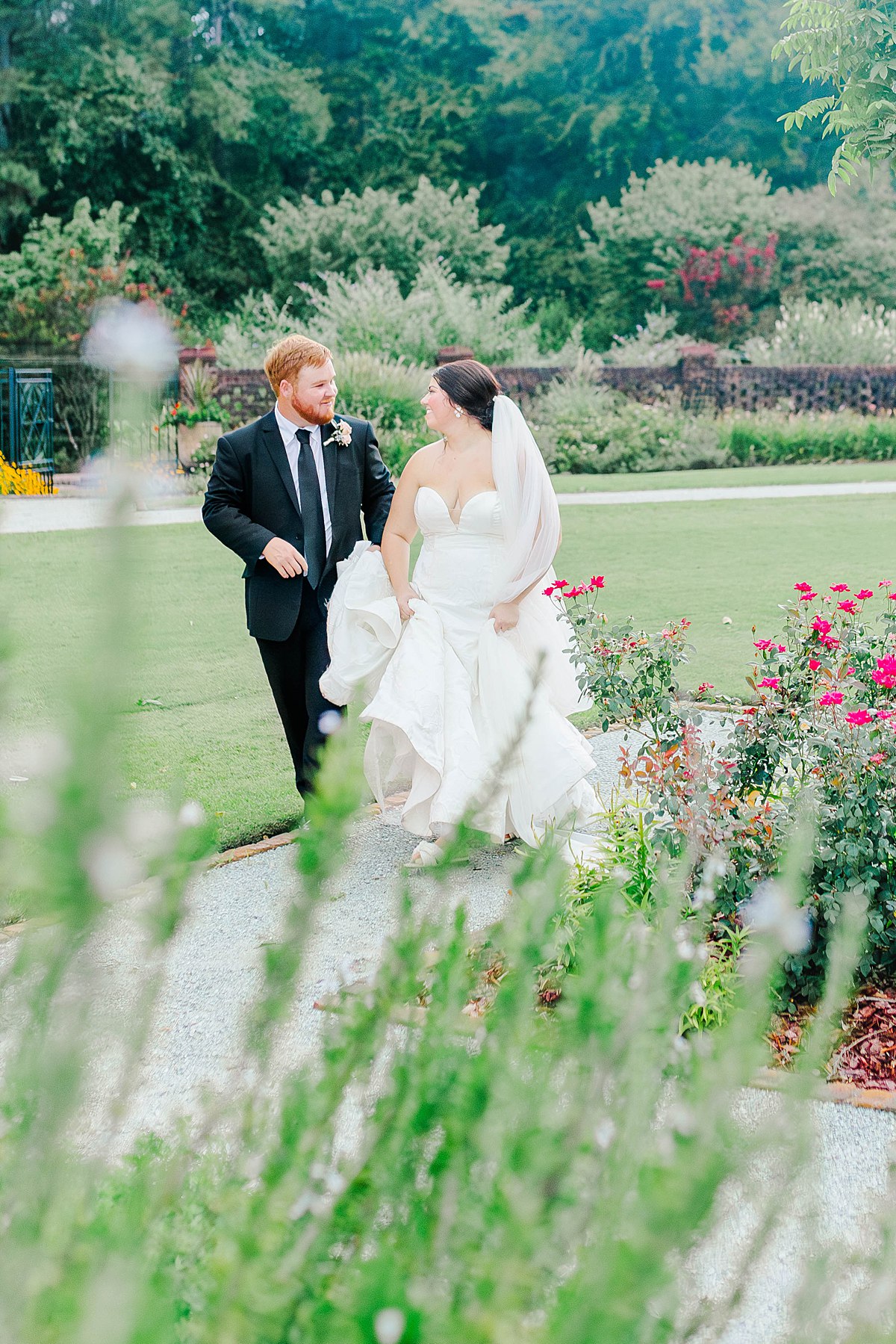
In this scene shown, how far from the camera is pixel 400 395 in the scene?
20.8 meters

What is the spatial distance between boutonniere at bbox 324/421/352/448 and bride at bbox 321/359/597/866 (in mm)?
338

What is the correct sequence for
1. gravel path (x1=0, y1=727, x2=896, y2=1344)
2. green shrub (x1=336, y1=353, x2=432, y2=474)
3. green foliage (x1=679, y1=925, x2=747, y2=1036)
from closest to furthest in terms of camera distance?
gravel path (x1=0, y1=727, x2=896, y2=1344), green foliage (x1=679, y1=925, x2=747, y2=1036), green shrub (x1=336, y1=353, x2=432, y2=474)

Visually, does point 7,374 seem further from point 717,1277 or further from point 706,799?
point 717,1277

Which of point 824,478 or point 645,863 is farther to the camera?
point 824,478

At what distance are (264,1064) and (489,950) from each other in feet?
1.01

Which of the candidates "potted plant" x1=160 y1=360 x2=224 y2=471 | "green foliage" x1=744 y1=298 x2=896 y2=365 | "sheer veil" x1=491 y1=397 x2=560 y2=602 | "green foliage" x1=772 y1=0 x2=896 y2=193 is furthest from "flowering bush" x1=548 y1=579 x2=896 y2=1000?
"green foliage" x1=744 y1=298 x2=896 y2=365

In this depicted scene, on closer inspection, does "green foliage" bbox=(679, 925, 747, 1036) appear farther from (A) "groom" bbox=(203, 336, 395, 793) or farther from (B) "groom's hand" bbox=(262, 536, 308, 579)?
(B) "groom's hand" bbox=(262, 536, 308, 579)

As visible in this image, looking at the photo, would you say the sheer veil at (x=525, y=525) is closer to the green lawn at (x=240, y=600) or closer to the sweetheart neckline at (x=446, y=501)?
the sweetheart neckline at (x=446, y=501)

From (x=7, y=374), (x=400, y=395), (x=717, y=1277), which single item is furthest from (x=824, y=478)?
(x=717, y=1277)

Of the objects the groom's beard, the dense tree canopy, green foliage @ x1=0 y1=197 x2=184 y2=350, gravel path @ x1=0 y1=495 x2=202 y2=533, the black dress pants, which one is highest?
the dense tree canopy

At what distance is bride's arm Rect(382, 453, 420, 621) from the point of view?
18.2ft

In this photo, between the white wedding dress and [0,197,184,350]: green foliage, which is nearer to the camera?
the white wedding dress

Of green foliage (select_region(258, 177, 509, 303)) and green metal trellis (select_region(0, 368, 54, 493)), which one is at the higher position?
green foliage (select_region(258, 177, 509, 303))

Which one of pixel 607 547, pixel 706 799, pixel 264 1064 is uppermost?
pixel 264 1064
